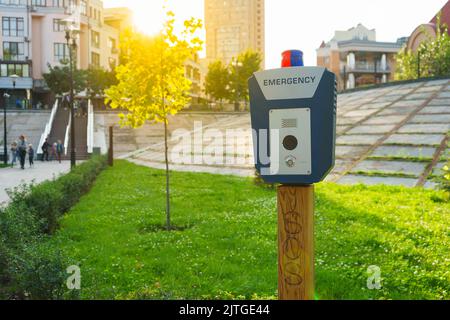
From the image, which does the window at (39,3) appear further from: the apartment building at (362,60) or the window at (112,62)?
the apartment building at (362,60)

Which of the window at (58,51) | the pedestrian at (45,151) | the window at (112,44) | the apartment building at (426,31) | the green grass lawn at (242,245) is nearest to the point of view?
the green grass lawn at (242,245)

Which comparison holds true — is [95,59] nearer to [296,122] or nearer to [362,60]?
[362,60]

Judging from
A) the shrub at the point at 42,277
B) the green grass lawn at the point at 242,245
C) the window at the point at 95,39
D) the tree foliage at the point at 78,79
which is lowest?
the green grass lawn at the point at 242,245

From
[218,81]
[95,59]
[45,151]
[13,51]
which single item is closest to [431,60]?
[218,81]

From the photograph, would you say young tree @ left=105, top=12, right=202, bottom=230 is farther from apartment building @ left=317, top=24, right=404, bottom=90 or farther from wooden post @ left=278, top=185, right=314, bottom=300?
apartment building @ left=317, top=24, right=404, bottom=90

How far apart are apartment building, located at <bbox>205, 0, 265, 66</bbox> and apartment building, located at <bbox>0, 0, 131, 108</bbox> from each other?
3862 inches

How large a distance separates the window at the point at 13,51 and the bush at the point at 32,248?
1966 inches

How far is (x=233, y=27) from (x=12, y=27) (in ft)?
358

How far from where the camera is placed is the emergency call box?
2703 millimetres

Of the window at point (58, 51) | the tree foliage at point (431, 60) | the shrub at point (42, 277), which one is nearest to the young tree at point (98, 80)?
the window at point (58, 51)

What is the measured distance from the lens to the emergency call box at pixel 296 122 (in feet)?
8.87

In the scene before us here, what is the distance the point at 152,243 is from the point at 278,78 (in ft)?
16.7
